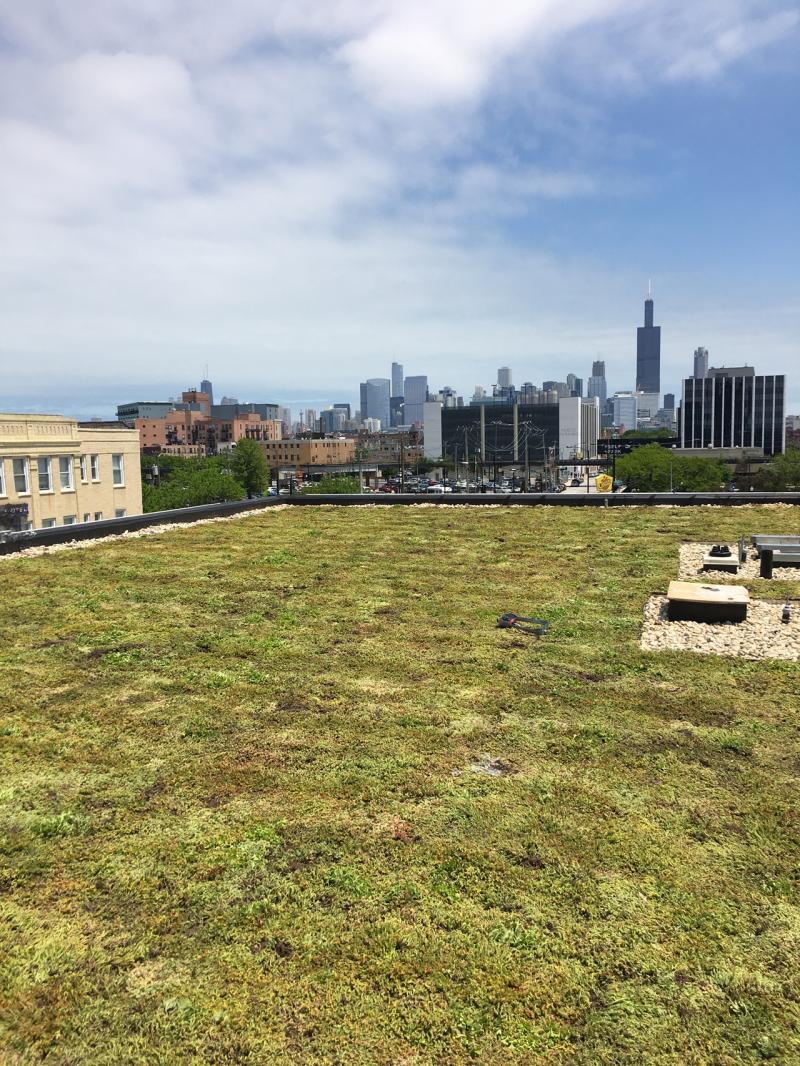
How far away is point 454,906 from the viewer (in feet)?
12.8

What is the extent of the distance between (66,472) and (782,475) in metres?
90.3

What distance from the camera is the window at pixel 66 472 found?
43.0 metres

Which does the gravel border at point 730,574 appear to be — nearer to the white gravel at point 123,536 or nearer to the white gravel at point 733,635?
the white gravel at point 733,635

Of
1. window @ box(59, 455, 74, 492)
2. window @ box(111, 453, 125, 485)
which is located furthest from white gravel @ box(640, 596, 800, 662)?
window @ box(111, 453, 125, 485)

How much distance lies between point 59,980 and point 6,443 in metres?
42.2

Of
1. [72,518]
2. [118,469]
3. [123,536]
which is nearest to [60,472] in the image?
[72,518]

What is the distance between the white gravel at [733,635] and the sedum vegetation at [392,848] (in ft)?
1.17

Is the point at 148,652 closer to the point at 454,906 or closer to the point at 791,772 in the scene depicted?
the point at 454,906

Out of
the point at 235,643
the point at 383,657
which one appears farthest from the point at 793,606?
the point at 235,643

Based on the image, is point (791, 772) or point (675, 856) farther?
point (791, 772)

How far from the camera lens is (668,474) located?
93250 millimetres

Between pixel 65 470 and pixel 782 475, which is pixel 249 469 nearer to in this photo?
pixel 65 470

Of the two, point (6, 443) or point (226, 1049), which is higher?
point (6, 443)

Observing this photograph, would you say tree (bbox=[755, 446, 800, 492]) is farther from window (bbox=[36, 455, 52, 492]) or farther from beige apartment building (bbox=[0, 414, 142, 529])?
window (bbox=[36, 455, 52, 492])
